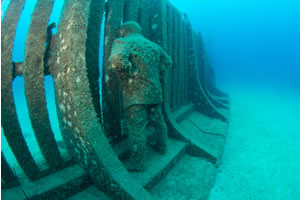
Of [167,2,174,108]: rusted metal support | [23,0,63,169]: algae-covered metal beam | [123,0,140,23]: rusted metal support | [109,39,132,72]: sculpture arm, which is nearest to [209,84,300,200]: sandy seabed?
[167,2,174,108]: rusted metal support

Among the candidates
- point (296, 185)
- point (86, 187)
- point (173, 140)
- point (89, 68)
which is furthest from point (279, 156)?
point (89, 68)

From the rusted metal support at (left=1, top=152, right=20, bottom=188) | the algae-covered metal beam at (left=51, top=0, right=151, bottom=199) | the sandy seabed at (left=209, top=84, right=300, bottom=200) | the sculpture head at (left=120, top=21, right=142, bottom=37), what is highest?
the sculpture head at (left=120, top=21, right=142, bottom=37)

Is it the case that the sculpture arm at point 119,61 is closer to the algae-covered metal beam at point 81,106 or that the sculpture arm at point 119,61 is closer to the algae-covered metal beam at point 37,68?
the algae-covered metal beam at point 81,106

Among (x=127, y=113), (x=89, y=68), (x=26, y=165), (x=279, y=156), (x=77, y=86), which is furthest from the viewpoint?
(x=279, y=156)

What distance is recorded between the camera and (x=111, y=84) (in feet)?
8.70

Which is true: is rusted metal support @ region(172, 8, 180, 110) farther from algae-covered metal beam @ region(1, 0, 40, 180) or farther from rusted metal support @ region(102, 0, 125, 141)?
algae-covered metal beam @ region(1, 0, 40, 180)

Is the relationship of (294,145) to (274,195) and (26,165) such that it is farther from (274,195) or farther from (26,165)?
(26,165)

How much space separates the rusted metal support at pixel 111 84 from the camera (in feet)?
8.41

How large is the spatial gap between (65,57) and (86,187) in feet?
5.31

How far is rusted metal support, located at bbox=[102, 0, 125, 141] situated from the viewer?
2564 millimetres

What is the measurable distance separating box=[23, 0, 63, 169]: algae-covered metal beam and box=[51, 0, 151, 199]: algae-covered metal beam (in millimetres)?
173

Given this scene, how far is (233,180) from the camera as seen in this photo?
119 inches

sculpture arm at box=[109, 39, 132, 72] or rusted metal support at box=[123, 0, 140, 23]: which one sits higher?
rusted metal support at box=[123, 0, 140, 23]

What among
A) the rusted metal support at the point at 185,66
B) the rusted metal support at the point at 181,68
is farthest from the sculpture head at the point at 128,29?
the rusted metal support at the point at 185,66
